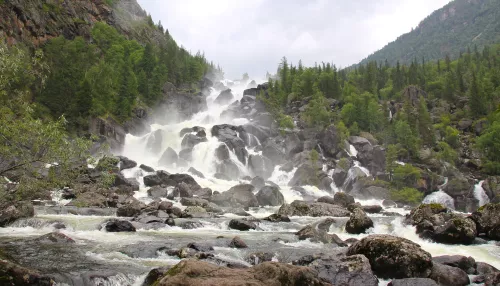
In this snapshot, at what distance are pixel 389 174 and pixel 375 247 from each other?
58308mm

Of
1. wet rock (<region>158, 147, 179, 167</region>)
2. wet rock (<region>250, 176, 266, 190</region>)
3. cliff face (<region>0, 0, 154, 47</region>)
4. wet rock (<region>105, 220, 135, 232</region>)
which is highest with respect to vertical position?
cliff face (<region>0, 0, 154, 47</region>)

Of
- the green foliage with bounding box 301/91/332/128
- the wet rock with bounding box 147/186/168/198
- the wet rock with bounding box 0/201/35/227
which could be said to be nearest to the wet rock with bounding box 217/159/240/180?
the wet rock with bounding box 147/186/168/198

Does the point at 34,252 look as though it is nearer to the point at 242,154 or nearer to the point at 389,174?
the point at 242,154

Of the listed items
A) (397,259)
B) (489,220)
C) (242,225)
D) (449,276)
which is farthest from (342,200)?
(449,276)

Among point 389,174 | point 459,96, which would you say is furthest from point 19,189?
point 459,96

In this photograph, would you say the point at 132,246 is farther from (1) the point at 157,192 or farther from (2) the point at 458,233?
(1) the point at 157,192

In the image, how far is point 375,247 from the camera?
17.1 meters

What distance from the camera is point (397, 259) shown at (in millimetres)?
16125

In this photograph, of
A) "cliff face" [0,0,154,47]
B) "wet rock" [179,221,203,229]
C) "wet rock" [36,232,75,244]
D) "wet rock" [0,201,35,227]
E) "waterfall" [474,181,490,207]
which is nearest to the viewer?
"wet rock" [36,232,75,244]

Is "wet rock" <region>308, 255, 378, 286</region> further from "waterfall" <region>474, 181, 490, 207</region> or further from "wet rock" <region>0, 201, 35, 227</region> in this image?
"waterfall" <region>474, 181, 490, 207</region>

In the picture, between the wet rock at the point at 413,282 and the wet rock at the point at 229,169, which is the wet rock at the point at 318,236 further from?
the wet rock at the point at 229,169

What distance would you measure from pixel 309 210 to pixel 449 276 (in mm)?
24263

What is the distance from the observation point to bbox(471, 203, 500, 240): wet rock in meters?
24.8

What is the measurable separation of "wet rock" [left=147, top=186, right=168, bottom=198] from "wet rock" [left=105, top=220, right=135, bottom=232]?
21634 millimetres
